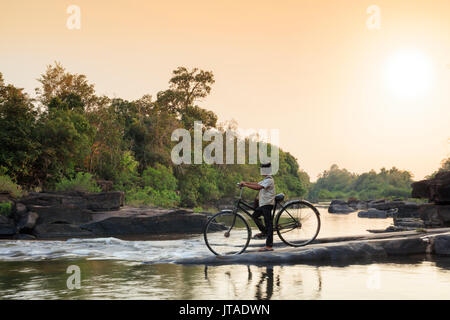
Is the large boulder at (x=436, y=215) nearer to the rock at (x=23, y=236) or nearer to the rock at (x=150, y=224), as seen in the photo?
the rock at (x=150, y=224)

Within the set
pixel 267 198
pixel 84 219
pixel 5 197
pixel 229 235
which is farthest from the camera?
pixel 5 197

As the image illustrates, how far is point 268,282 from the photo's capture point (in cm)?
878

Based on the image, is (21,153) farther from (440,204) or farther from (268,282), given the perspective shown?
(268,282)

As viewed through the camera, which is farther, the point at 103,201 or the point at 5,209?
the point at 103,201

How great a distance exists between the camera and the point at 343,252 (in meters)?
11.7

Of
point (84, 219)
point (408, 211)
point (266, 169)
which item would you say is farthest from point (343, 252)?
point (408, 211)

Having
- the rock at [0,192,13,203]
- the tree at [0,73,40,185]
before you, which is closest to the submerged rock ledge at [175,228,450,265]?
the rock at [0,192,13,203]

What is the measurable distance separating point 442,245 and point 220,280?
20.5ft

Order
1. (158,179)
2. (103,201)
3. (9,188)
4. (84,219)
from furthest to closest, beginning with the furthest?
(158,179) < (103,201) < (9,188) < (84,219)

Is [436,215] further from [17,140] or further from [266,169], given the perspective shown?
[17,140]

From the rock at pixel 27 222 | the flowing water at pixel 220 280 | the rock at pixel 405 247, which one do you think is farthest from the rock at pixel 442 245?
the rock at pixel 27 222

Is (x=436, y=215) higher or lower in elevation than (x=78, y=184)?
lower

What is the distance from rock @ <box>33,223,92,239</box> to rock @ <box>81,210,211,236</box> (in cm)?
37
